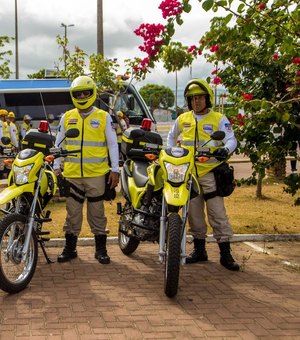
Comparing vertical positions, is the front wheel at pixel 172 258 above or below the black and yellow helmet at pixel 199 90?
below

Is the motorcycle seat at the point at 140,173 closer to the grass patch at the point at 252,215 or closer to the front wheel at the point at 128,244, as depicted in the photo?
the front wheel at the point at 128,244

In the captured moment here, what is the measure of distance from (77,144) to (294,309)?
2.61m

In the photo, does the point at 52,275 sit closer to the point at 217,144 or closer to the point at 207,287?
the point at 207,287

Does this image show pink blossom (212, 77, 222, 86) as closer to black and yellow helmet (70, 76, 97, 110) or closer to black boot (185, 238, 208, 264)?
black and yellow helmet (70, 76, 97, 110)

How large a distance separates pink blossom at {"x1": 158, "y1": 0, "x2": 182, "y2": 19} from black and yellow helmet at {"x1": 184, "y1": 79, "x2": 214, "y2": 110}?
0.71 meters

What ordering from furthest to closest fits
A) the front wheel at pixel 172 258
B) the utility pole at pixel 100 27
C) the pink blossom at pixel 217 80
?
1. the utility pole at pixel 100 27
2. the pink blossom at pixel 217 80
3. the front wheel at pixel 172 258

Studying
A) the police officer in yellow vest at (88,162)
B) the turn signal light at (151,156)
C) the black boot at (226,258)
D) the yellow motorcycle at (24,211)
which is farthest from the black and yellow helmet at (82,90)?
the black boot at (226,258)

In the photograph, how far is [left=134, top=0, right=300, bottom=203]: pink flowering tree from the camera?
4.84 metres

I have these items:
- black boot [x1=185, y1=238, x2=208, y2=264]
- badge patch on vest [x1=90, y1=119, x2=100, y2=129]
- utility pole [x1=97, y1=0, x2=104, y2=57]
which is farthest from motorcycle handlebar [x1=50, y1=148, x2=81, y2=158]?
utility pole [x1=97, y1=0, x2=104, y2=57]

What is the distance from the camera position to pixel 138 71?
383 inches

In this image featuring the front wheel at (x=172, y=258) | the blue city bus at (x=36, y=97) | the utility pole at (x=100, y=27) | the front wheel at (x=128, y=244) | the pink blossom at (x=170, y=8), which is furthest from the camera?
the blue city bus at (x=36, y=97)

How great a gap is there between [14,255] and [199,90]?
7.75ft

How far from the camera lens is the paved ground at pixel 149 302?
3.75 metres

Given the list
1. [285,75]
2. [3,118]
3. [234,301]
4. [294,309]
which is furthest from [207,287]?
[3,118]
